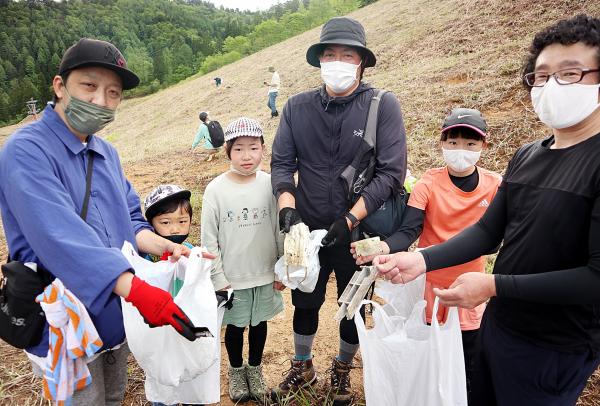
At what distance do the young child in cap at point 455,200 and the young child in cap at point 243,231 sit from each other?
70 centimetres

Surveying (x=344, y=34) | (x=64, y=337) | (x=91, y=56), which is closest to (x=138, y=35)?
(x=344, y=34)

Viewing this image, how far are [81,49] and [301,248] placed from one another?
3.78 feet

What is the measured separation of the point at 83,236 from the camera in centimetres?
120

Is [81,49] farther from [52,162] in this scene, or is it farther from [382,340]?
[382,340]

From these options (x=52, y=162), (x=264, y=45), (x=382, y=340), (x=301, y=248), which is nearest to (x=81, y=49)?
(x=52, y=162)

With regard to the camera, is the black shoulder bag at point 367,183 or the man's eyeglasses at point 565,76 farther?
the black shoulder bag at point 367,183

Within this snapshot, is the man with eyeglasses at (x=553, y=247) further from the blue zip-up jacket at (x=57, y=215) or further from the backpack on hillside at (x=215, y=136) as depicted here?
the backpack on hillside at (x=215, y=136)

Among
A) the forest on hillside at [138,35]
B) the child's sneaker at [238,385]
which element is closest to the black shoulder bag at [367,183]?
the child's sneaker at [238,385]

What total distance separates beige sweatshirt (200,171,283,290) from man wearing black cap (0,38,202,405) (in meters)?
0.36

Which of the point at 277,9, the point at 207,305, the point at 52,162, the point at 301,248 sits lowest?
the point at 207,305

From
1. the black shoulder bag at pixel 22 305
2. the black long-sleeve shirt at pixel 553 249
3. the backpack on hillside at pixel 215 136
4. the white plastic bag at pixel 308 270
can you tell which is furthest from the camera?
the backpack on hillside at pixel 215 136

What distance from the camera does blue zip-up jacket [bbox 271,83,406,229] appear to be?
1.91m

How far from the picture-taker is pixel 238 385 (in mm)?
2293

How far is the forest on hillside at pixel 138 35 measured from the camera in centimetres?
4306
